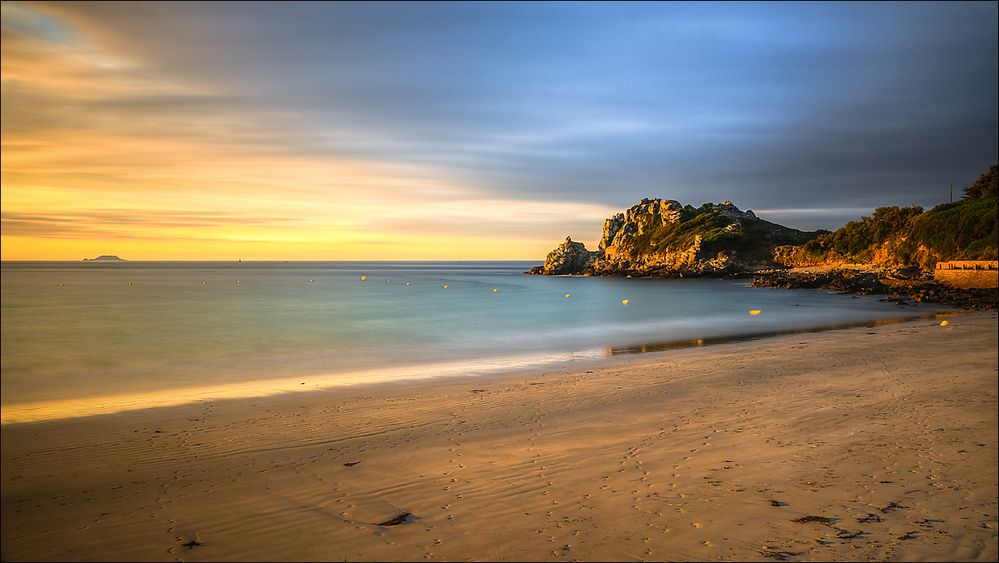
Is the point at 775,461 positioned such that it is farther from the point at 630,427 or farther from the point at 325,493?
the point at 325,493

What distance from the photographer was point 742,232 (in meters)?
109

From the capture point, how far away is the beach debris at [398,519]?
6.02 meters

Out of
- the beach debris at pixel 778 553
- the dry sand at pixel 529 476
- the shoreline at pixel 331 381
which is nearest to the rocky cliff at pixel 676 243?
the shoreline at pixel 331 381

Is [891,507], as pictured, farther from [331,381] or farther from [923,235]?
[923,235]

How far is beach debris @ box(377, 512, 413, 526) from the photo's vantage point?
19.8ft

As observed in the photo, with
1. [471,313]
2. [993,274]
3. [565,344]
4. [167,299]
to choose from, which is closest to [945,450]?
[565,344]

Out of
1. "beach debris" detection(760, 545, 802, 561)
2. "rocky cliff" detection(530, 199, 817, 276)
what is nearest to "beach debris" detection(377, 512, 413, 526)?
"beach debris" detection(760, 545, 802, 561)

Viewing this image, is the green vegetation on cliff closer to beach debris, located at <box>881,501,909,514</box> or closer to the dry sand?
the dry sand

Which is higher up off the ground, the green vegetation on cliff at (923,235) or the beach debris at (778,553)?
the green vegetation on cliff at (923,235)

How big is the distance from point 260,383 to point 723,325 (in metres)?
24.0

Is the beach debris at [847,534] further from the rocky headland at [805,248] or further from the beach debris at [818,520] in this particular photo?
the rocky headland at [805,248]

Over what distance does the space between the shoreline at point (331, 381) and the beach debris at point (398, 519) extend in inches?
333

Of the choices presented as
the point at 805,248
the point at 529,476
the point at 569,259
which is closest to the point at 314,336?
the point at 529,476

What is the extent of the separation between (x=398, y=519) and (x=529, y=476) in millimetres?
1844
